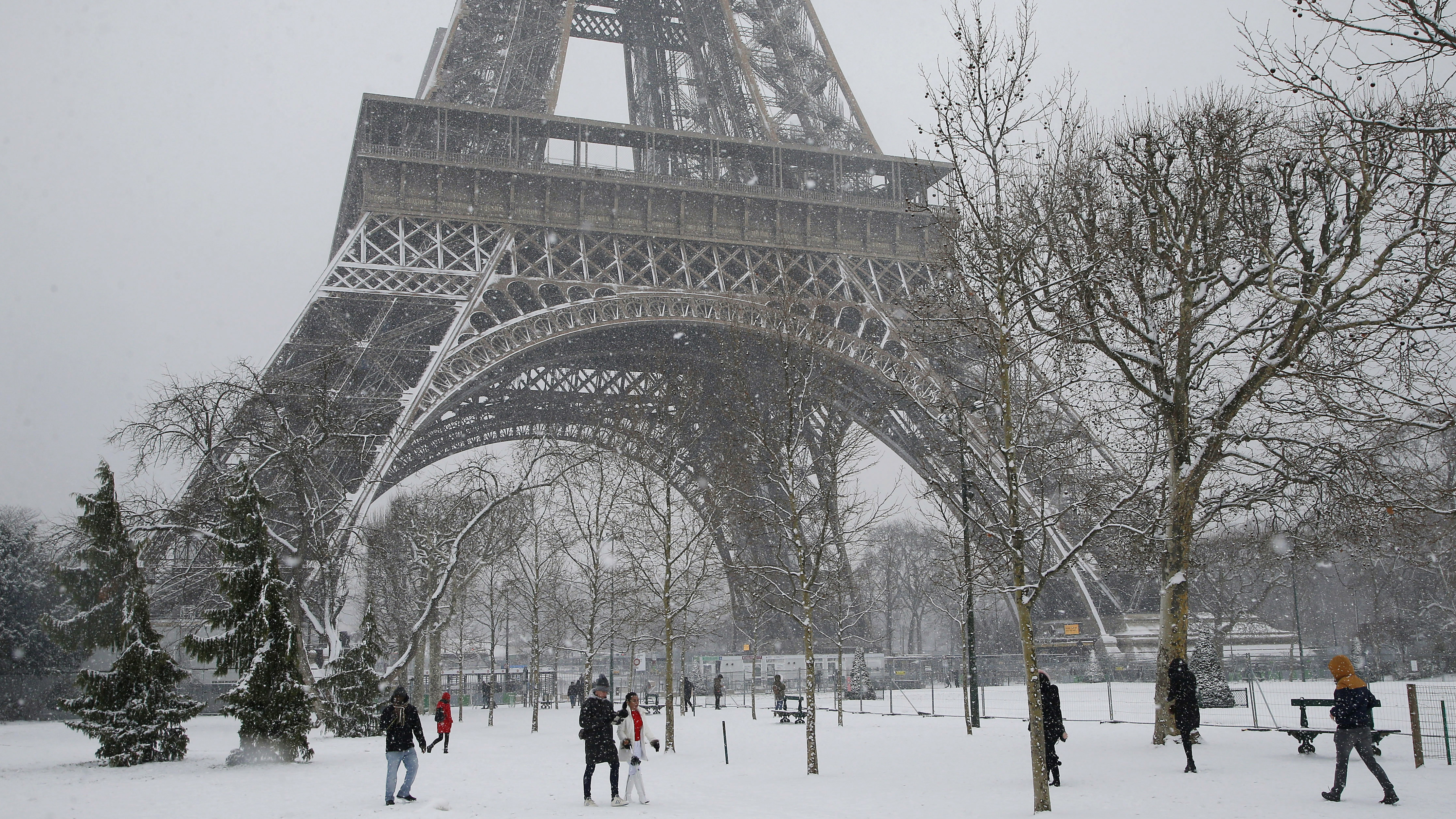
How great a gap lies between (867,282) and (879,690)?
16.0 meters

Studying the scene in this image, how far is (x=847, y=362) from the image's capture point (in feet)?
106

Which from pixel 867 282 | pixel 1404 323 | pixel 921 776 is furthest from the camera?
pixel 867 282

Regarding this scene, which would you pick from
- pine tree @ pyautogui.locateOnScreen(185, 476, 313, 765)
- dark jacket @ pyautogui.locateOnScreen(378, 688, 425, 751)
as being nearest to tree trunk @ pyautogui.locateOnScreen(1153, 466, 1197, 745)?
dark jacket @ pyautogui.locateOnScreen(378, 688, 425, 751)

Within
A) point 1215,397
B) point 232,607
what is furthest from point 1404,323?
Answer: point 232,607

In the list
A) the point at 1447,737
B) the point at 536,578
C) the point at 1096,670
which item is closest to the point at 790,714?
the point at 536,578

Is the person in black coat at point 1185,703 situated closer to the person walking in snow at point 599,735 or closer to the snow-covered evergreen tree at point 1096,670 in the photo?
the person walking in snow at point 599,735

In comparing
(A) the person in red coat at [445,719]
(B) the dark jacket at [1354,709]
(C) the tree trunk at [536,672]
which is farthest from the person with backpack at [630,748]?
(C) the tree trunk at [536,672]

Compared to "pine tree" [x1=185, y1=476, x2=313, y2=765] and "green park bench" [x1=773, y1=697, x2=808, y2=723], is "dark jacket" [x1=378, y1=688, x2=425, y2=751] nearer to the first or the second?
"pine tree" [x1=185, y1=476, x2=313, y2=765]

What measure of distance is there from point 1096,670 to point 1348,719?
25.4 meters

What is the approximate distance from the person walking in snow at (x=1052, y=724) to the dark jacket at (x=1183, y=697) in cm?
156

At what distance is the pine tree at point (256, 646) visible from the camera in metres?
16.1

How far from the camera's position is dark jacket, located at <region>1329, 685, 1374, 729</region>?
1038cm

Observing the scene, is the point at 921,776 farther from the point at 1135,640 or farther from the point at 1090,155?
the point at 1135,640

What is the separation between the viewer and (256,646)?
1622 centimetres
